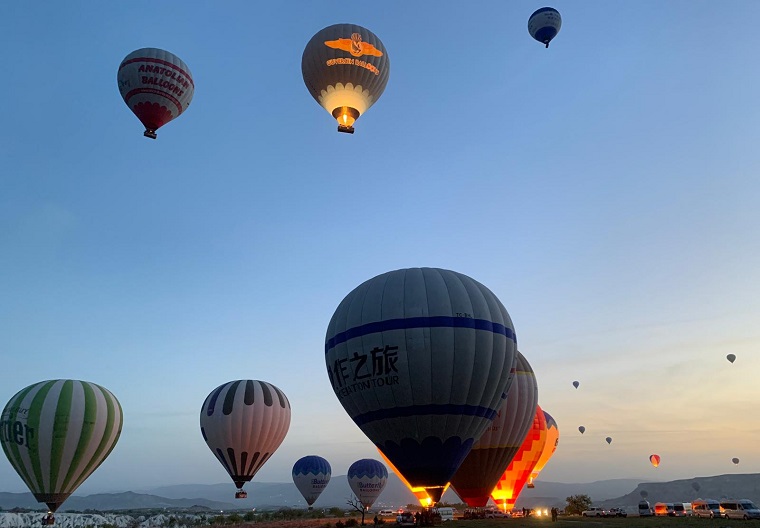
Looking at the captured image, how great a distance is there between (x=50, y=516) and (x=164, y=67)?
1146 inches

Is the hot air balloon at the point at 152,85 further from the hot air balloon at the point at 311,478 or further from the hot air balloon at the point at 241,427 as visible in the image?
the hot air balloon at the point at 311,478

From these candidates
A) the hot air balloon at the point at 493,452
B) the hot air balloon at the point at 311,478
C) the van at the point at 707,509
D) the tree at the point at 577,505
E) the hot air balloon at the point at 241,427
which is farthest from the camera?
the hot air balloon at the point at 311,478

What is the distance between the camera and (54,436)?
3294 cm

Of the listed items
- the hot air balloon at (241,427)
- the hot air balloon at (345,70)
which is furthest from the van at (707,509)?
the hot air balloon at (345,70)

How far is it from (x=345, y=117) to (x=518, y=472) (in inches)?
1034

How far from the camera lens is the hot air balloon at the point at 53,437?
32.8 meters

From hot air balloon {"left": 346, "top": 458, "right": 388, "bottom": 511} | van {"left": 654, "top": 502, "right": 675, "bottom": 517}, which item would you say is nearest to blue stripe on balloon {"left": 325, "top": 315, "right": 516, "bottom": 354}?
van {"left": 654, "top": 502, "right": 675, "bottom": 517}

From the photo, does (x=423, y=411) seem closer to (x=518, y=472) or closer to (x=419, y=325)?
(x=419, y=325)

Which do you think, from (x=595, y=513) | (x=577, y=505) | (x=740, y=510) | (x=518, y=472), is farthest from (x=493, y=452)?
(x=577, y=505)

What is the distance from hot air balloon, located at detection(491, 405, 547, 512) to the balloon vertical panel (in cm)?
2535

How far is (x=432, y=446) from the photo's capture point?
72.6 feet

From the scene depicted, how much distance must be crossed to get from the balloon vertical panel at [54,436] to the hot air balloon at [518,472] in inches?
998

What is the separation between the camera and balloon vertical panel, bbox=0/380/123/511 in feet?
107

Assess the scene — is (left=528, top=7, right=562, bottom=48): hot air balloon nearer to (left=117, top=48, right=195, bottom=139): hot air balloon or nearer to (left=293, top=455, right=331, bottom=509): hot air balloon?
(left=117, top=48, right=195, bottom=139): hot air balloon
